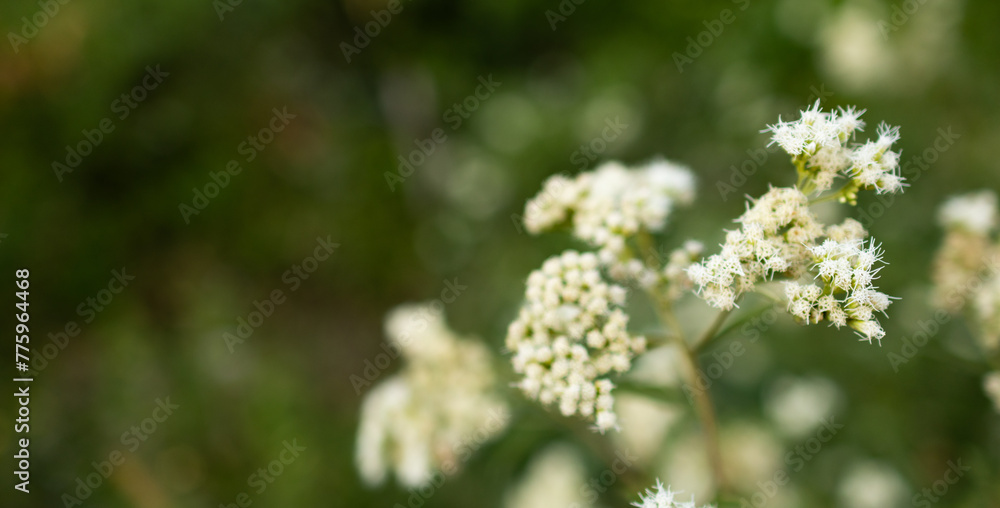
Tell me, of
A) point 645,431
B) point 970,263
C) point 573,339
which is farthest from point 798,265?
point 645,431

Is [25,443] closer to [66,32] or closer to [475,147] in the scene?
[66,32]

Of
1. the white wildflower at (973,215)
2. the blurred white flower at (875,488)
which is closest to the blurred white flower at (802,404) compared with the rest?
the blurred white flower at (875,488)

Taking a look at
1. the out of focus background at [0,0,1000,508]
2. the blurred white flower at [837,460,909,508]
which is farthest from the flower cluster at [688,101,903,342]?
the blurred white flower at [837,460,909,508]

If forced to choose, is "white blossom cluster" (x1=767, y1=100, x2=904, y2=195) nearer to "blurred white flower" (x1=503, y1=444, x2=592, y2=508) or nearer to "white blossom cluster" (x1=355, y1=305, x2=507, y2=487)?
"white blossom cluster" (x1=355, y1=305, x2=507, y2=487)

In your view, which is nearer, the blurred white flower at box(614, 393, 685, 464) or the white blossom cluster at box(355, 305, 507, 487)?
the white blossom cluster at box(355, 305, 507, 487)

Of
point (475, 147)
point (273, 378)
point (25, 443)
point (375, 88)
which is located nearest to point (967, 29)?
point (475, 147)

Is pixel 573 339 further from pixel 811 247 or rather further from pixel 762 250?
pixel 811 247
